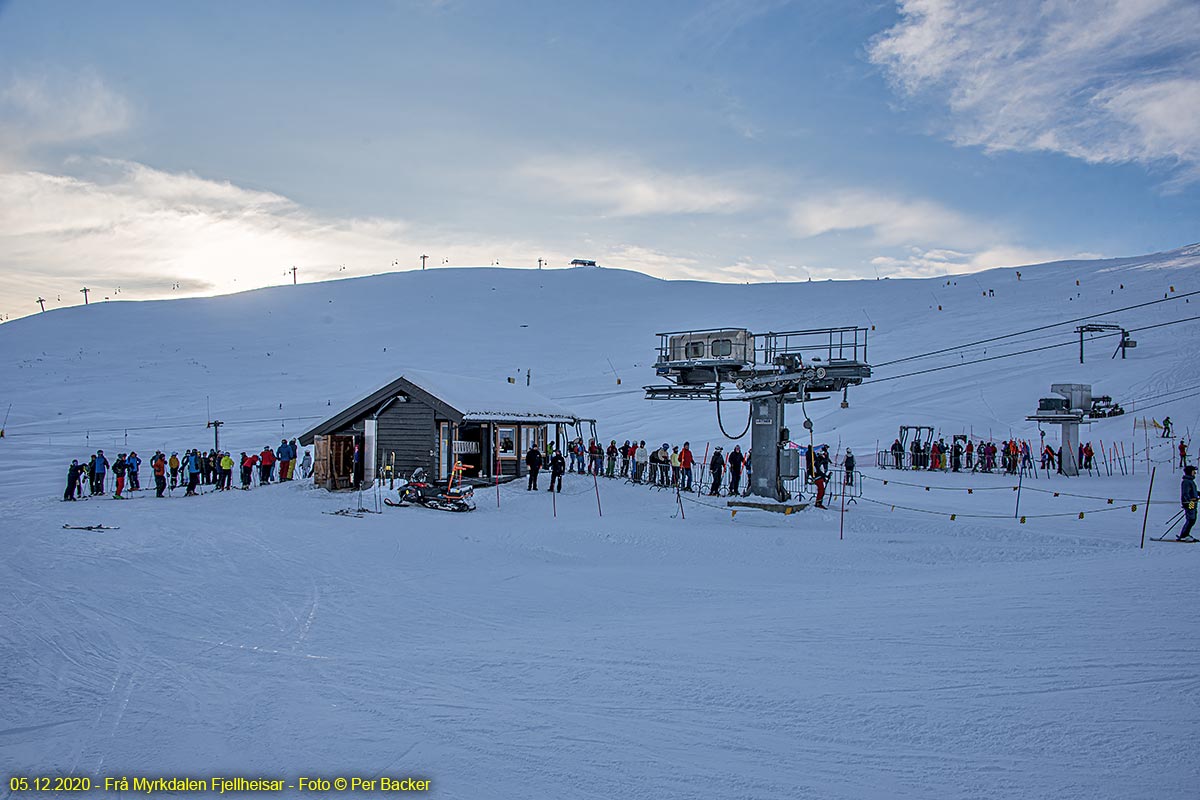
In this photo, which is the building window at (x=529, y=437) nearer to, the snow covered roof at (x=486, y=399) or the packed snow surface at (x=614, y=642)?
the snow covered roof at (x=486, y=399)

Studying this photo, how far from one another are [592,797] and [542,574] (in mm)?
7476

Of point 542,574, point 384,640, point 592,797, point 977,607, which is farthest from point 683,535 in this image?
point 592,797

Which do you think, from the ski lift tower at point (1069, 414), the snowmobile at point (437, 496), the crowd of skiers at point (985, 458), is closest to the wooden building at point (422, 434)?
the snowmobile at point (437, 496)

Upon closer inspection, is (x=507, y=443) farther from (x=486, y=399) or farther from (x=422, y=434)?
(x=422, y=434)

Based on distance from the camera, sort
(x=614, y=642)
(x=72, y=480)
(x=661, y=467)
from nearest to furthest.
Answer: (x=614, y=642) → (x=72, y=480) → (x=661, y=467)

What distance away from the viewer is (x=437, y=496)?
19750mm

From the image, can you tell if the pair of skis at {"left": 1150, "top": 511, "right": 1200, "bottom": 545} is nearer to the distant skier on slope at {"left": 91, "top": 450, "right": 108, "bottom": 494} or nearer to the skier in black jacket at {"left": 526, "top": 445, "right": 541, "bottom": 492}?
the skier in black jacket at {"left": 526, "top": 445, "right": 541, "bottom": 492}

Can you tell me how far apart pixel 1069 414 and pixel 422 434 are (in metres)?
25.2

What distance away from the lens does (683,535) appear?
16016 millimetres

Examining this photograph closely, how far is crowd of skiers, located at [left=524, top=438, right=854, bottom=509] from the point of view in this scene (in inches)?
881

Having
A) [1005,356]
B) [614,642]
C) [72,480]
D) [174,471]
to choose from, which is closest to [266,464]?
[174,471]

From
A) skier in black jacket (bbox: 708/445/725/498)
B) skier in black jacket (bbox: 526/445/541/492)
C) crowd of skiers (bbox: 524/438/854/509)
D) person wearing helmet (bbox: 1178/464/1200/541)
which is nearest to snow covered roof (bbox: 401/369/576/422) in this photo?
crowd of skiers (bbox: 524/438/854/509)

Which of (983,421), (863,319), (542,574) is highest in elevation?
(863,319)

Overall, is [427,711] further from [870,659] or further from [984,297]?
[984,297]
